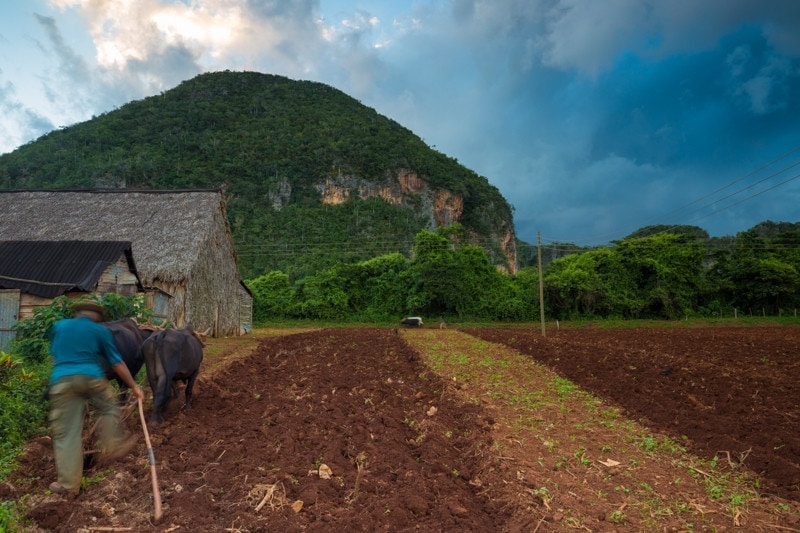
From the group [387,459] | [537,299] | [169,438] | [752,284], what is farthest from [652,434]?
[752,284]

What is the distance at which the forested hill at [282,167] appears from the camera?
6216 cm

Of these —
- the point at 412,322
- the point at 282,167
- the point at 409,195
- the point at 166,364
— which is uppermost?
the point at 282,167

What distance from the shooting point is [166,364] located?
790 centimetres

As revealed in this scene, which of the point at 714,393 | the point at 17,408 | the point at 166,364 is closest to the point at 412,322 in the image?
the point at 714,393

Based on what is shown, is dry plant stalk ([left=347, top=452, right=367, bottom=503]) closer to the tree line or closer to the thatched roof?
the thatched roof

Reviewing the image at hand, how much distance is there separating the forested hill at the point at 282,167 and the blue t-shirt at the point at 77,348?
47605mm

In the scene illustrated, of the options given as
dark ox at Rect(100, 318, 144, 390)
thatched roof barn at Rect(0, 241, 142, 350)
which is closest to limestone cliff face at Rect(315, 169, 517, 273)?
thatched roof barn at Rect(0, 241, 142, 350)

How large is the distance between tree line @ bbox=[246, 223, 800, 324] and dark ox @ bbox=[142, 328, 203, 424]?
32.4 metres

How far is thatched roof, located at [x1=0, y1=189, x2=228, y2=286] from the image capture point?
1950cm

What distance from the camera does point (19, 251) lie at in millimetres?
15445

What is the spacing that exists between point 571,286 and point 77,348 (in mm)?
37577

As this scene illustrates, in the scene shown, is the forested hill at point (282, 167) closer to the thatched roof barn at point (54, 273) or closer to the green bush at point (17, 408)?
the thatched roof barn at point (54, 273)

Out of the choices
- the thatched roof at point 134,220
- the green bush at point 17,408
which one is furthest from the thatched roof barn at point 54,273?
the green bush at point 17,408

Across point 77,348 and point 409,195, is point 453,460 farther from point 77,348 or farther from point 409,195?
point 409,195
